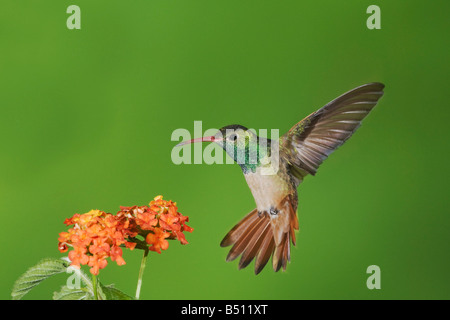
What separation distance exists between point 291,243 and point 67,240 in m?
0.43

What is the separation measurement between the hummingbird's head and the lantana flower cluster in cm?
18

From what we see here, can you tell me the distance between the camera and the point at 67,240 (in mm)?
684

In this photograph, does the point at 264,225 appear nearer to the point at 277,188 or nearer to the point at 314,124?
the point at 277,188

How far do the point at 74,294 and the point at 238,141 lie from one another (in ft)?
1.19

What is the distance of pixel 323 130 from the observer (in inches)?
38.1

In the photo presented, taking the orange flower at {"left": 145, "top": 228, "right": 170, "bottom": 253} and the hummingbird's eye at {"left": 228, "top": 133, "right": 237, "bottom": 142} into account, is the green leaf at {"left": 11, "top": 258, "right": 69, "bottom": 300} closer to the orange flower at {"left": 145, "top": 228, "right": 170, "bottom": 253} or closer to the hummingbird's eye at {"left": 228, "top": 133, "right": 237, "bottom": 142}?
the orange flower at {"left": 145, "top": 228, "right": 170, "bottom": 253}

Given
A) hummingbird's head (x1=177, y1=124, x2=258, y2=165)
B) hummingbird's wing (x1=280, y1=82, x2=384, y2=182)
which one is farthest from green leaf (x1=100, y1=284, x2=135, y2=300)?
hummingbird's wing (x1=280, y1=82, x2=384, y2=182)

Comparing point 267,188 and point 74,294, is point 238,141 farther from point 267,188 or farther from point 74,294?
point 74,294

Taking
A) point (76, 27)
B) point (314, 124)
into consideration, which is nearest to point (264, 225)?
point (314, 124)

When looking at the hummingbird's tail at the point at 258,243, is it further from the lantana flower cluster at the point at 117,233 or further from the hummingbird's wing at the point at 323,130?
the lantana flower cluster at the point at 117,233

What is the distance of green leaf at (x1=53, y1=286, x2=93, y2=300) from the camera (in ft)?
2.19

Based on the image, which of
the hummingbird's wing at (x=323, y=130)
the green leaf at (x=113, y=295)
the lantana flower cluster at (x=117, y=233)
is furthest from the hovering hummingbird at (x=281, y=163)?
the green leaf at (x=113, y=295)

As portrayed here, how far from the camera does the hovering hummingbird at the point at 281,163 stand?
35.2 inches

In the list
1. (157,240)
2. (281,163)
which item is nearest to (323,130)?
(281,163)
